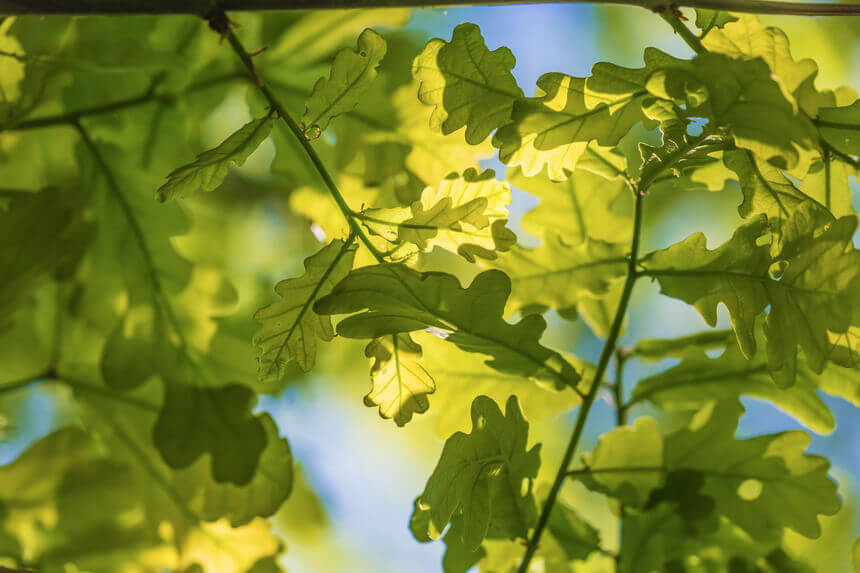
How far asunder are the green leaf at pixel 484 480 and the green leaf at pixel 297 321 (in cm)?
19

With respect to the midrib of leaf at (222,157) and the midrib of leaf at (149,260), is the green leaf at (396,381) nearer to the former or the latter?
the midrib of leaf at (222,157)

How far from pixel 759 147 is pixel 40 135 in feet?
3.76

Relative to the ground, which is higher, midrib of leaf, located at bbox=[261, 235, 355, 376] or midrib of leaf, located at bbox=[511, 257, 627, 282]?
midrib of leaf, located at bbox=[511, 257, 627, 282]

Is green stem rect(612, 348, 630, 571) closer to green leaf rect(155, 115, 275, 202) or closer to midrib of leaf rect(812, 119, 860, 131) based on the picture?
midrib of leaf rect(812, 119, 860, 131)

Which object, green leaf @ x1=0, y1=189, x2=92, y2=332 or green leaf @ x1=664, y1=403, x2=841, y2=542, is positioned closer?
green leaf @ x1=664, y1=403, x2=841, y2=542

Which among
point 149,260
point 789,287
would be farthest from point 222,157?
point 789,287

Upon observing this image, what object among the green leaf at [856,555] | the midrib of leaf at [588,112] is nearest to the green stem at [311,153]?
the midrib of leaf at [588,112]

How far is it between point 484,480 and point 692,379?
1.52ft

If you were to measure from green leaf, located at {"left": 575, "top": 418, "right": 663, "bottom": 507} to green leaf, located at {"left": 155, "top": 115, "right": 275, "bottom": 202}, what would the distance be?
2.04ft

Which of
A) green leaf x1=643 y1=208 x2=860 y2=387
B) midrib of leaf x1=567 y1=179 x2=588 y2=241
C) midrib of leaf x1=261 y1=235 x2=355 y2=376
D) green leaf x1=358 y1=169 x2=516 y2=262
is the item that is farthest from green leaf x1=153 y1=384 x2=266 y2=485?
green leaf x1=643 y1=208 x2=860 y2=387

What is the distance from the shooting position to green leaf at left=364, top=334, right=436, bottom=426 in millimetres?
806

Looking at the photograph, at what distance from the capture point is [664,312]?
2463 mm

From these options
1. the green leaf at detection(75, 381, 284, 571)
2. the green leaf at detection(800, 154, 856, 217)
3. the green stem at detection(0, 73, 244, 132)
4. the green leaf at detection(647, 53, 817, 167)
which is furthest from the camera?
the green leaf at detection(75, 381, 284, 571)

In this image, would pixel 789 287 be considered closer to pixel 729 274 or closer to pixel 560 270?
pixel 729 274
